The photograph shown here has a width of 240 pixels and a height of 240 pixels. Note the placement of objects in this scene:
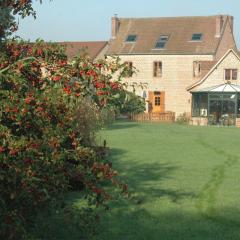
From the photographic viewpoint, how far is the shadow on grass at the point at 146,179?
46.5ft

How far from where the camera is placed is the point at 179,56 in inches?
2467

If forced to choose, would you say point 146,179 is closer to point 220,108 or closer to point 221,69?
point 220,108

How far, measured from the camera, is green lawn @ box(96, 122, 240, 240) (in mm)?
10555

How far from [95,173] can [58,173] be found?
38cm

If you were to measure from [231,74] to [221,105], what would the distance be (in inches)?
143

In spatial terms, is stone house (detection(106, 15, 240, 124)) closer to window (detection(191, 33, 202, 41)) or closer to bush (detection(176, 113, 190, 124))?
window (detection(191, 33, 202, 41))

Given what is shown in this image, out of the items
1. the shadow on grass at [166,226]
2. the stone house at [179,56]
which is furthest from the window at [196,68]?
A: the shadow on grass at [166,226]

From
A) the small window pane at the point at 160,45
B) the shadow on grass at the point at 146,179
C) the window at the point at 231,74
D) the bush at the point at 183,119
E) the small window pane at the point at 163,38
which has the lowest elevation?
the shadow on grass at the point at 146,179

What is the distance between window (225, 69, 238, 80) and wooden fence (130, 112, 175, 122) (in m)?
6.70

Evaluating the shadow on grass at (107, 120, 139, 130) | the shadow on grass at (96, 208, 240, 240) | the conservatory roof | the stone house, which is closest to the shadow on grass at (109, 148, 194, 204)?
the shadow on grass at (96, 208, 240, 240)

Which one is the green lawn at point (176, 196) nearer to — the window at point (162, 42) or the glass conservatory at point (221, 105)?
the glass conservatory at point (221, 105)

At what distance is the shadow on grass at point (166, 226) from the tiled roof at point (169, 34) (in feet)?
169

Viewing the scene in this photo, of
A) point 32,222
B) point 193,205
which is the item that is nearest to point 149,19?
point 193,205

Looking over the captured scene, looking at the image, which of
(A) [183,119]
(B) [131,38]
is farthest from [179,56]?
(A) [183,119]
